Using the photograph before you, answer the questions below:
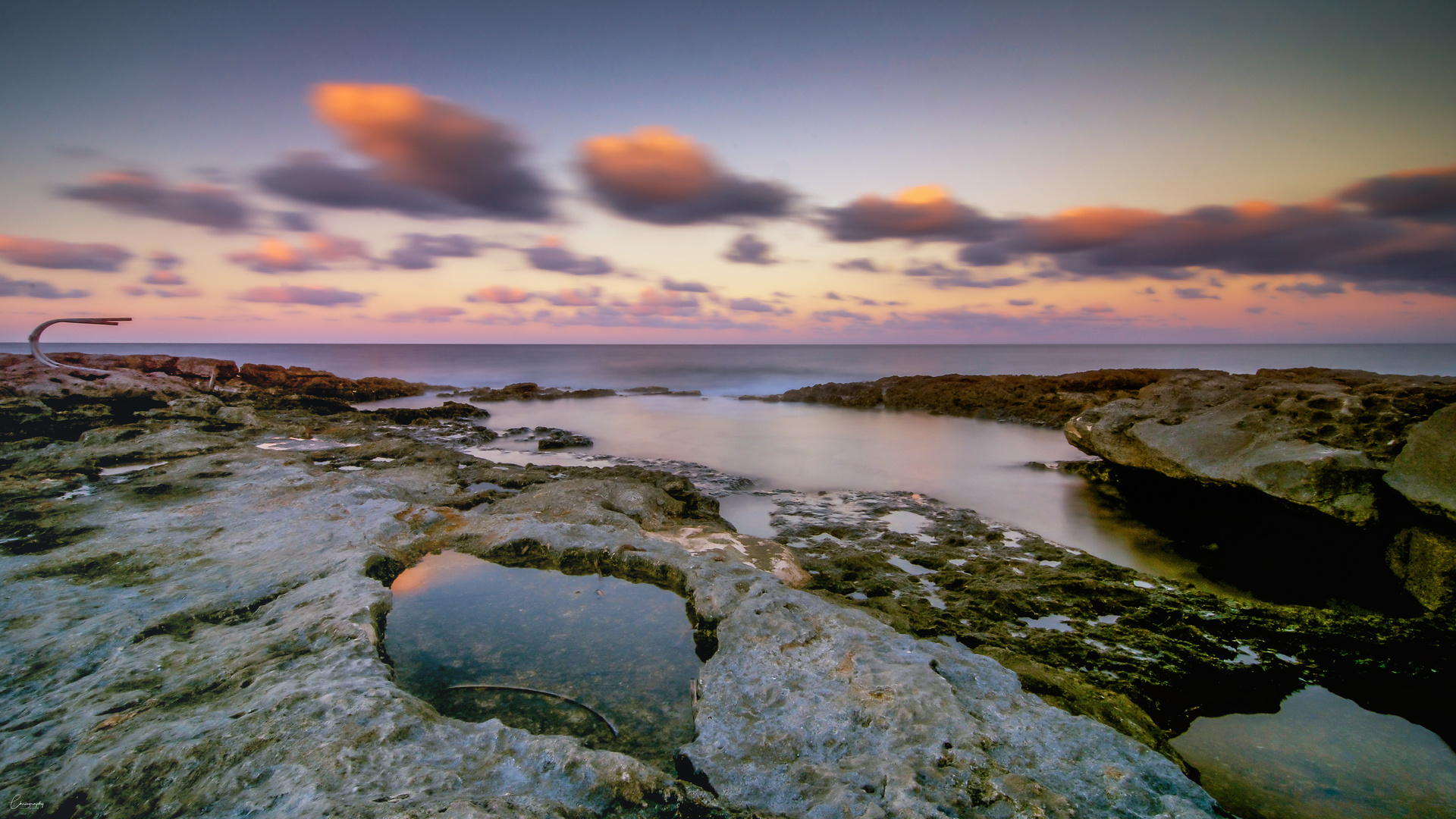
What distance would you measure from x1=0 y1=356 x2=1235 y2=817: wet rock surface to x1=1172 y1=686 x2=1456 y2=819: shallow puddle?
0.89 m

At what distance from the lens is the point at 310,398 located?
18578 mm

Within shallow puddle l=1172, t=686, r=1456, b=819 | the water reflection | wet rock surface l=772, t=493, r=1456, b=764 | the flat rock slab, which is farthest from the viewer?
the water reflection

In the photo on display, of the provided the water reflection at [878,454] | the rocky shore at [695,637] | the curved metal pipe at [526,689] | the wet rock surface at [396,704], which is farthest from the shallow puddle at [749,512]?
the curved metal pipe at [526,689]

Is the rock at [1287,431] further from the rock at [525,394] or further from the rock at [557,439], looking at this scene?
the rock at [525,394]

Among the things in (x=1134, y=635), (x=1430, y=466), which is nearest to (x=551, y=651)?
(x=1134, y=635)

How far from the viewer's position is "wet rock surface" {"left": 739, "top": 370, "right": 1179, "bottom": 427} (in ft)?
59.6

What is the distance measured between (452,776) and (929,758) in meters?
1.99

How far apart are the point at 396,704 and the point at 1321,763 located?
4.85 metres

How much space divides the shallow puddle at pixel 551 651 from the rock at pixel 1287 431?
20.5ft

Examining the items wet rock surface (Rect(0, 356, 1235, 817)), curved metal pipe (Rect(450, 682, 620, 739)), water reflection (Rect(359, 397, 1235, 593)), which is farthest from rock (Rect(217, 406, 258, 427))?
curved metal pipe (Rect(450, 682, 620, 739))

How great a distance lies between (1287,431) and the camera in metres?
6.11

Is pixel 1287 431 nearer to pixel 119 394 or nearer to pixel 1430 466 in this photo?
pixel 1430 466

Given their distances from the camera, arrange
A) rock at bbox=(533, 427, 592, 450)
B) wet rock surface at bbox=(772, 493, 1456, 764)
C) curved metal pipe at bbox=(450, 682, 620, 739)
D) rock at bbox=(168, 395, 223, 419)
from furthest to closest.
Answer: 1. rock at bbox=(533, 427, 592, 450)
2. rock at bbox=(168, 395, 223, 419)
3. wet rock surface at bbox=(772, 493, 1456, 764)
4. curved metal pipe at bbox=(450, 682, 620, 739)

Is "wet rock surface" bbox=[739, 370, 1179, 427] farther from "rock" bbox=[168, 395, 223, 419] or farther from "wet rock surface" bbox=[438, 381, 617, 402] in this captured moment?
"rock" bbox=[168, 395, 223, 419]
